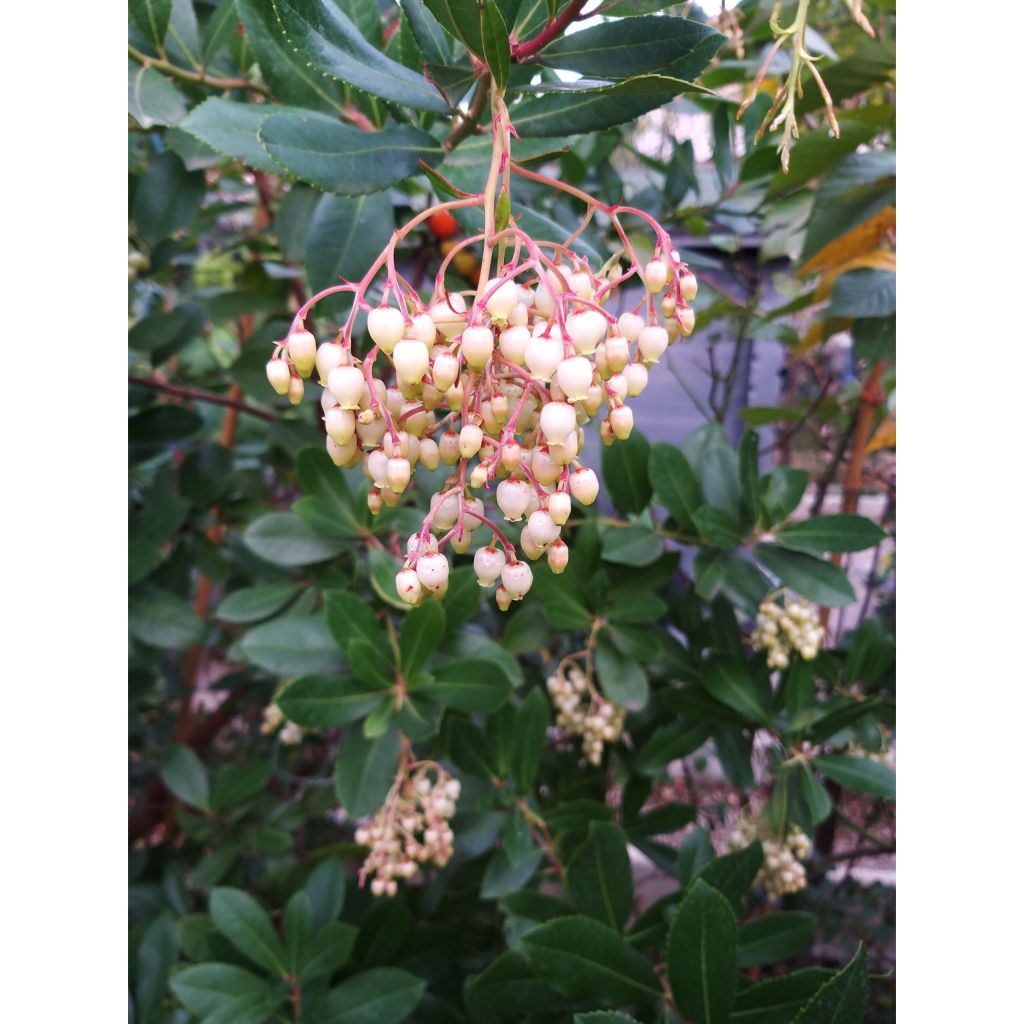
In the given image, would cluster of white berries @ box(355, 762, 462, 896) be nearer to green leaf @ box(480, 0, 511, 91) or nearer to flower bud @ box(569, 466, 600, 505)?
flower bud @ box(569, 466, 600, 505)

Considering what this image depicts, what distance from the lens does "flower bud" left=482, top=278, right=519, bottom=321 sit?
0.46 m

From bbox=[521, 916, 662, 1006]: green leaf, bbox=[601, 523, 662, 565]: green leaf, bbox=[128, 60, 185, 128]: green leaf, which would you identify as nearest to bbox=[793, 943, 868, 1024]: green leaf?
bbox=[521, 916, 662, 1006]: green leaf

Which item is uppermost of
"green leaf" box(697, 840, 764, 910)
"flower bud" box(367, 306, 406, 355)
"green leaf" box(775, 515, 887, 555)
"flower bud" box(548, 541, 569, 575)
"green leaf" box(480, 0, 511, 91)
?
"green leaf" box(480, 0, 511, 91)

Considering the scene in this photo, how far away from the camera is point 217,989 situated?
0.99 metres

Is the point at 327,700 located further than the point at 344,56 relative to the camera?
Yes

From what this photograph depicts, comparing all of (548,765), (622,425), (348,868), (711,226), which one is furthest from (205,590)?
(622,425)

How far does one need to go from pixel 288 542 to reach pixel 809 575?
26.0 inches

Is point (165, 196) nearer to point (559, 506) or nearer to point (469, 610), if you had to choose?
point (469, 610)

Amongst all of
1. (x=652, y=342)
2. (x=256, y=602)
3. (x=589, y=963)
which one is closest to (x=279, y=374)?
(x=652, y=342)

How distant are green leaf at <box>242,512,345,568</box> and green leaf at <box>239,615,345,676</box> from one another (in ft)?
0.33

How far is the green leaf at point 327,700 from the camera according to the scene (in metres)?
0.92

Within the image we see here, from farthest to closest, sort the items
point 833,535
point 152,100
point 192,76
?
point 833,535, point 192,76, point 152,100

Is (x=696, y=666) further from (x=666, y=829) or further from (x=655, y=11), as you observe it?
(x=655, y=11)

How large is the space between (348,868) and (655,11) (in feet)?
5.07
